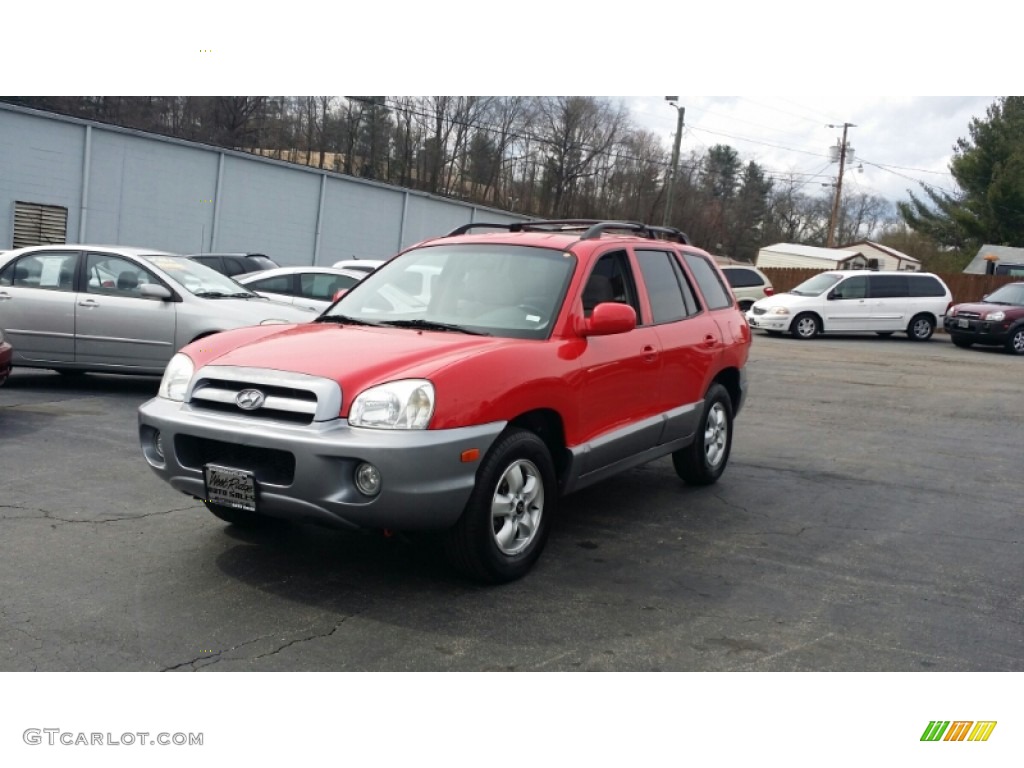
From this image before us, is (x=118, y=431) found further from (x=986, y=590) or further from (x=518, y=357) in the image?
(x=986, y=590)

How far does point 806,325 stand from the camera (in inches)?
953

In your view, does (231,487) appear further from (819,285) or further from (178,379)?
(819,285)

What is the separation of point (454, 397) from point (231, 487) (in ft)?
3.61

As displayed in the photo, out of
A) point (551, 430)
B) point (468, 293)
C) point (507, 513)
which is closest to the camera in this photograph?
point (507, 513)

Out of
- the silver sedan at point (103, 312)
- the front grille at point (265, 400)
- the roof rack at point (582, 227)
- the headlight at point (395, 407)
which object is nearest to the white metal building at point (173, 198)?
the silver sedan at point (103, 312)

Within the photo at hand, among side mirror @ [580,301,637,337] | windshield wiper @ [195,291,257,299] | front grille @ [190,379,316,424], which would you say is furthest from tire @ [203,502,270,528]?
windshield wiper @ [195,291,257,299]

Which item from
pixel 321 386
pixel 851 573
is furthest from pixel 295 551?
pixel 851 573

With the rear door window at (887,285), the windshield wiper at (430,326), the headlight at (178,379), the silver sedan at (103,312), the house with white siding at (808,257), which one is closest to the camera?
the headlight at (178,379)

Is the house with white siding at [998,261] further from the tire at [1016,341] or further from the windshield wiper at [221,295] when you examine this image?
the windshield wiper at [221,295]

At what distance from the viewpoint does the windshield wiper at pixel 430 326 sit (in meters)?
5.20

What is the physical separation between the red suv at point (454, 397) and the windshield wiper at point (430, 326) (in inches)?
0.5

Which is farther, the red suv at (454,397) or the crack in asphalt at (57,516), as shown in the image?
the crack in asphalt at (57,516)

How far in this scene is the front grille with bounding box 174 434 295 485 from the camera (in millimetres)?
4379

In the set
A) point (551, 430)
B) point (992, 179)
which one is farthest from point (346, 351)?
point (992, 179)
